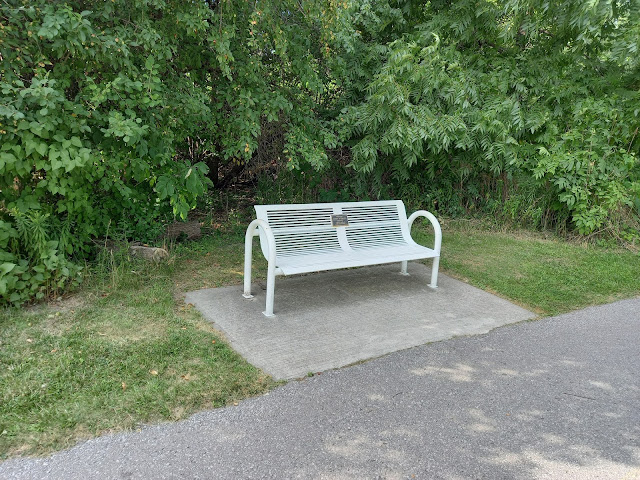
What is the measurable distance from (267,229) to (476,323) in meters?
1.99

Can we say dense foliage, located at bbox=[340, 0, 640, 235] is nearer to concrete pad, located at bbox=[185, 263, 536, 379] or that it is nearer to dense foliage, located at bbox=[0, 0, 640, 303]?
dense foliage, located at bbox=[0, 0, 640, 303]

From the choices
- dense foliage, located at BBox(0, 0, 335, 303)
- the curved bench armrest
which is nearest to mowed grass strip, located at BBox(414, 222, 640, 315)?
dense foliage, located at BBox(0, 0, 335, 303)

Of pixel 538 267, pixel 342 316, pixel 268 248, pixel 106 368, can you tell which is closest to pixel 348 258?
pixel 342 316

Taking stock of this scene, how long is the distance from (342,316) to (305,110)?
299 cm

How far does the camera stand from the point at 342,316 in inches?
168

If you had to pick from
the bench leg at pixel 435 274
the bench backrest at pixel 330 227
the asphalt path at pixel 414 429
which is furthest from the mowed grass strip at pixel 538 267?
the asphalt path at pixel 414 429

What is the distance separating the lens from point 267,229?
415cm

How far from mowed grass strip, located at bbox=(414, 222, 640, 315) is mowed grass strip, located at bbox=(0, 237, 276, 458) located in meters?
3.18

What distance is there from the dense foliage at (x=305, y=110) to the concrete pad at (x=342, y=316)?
146 cm

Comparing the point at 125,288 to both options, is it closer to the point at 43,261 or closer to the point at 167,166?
the point at 43,261

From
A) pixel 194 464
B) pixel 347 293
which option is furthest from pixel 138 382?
pixel 347 293

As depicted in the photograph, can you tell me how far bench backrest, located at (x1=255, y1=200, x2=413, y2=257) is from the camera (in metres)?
4.64

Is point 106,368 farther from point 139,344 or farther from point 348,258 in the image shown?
point 348,258

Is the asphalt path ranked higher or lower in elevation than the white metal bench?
lower
